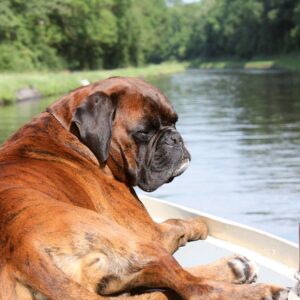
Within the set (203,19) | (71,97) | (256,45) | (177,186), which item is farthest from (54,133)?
(203,19)

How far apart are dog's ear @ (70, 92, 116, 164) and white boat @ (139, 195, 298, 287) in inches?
37.5

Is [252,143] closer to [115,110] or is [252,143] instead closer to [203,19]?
[115,110]

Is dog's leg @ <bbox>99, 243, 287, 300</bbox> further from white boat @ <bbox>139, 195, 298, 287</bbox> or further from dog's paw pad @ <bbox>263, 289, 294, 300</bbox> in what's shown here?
white boat @ <bbox>139, 195, 298, 287</bbox>

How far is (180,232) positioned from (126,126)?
869 millimetres

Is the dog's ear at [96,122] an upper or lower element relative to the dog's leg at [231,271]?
upper

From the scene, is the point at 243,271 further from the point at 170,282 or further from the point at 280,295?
the point at 170,282

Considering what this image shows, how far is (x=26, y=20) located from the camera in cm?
6594

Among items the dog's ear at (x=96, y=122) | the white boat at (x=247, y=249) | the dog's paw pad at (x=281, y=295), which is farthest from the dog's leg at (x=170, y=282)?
the dog's ear at (x=96, y=122)

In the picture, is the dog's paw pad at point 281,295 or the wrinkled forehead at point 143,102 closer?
the dog's paw pad at point 281,295

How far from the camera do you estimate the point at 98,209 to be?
3.68m

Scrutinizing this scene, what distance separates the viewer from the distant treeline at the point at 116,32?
6197 cm

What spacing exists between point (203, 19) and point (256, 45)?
43192 mm

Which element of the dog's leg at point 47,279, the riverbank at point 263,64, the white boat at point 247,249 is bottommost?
the riverbank at point 263,64

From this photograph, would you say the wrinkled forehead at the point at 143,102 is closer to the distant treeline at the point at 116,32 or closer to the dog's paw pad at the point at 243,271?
the dog's paw pad at the point at 243,271
